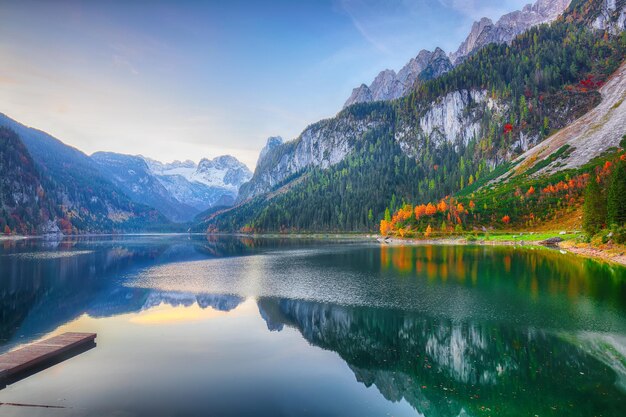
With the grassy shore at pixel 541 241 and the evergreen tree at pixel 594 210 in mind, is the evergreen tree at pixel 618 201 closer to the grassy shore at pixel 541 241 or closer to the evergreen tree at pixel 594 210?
the grassy shore at pixel 541 241

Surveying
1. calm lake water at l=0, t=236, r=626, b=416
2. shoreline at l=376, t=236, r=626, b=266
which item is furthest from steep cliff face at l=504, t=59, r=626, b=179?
calm lake water at l=0, t=236, r=626, b=416

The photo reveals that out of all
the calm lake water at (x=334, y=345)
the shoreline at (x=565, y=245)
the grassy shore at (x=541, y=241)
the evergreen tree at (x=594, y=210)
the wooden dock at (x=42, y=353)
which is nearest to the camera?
the calm lake water at (x=334, y=345)

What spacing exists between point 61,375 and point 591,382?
31.1m

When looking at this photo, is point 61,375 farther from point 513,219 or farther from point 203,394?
point 513,219

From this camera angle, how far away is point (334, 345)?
99.5 feet

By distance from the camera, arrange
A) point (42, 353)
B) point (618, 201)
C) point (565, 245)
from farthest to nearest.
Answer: point (565, 245)
point (618, 201)
point (42, 353)

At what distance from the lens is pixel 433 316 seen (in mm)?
36406

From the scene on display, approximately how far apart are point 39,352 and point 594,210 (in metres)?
97.8

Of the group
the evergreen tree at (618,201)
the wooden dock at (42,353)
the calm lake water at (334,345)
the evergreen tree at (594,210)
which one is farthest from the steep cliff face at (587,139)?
the wooden dock at (42,353)

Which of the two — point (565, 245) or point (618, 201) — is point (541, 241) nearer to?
point (565, 245)

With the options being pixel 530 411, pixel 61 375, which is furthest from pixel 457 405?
pixel 61 375

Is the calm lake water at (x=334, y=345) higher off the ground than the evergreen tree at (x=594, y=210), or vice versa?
the evergreen tree at (x=594, y=210)

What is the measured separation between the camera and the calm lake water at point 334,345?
20344 mm

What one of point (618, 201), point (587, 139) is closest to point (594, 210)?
point (618, 201)
